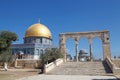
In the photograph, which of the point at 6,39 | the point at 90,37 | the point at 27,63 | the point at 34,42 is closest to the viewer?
the point at 6,39

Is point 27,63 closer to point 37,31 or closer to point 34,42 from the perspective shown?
point 34,42

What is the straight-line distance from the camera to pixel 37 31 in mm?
52406

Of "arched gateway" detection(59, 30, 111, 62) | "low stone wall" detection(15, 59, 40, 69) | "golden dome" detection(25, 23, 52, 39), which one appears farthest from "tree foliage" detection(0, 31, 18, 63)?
"golden dome" detection(25, 23, 52, 39)

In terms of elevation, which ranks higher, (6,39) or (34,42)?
(34,42)

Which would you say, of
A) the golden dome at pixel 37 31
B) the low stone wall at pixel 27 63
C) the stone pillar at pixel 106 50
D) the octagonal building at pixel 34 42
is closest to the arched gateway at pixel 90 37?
the stone pillar at pixel 106 50

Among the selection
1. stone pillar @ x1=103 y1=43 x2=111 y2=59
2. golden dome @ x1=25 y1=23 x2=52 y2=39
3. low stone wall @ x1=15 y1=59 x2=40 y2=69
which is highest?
golden dome @ x1=25 y1=23 x2=52 y2=39

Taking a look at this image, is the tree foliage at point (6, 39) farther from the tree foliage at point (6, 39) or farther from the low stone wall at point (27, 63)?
the low stone wall at point (27, 63)

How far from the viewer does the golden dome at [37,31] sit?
52.3 metres

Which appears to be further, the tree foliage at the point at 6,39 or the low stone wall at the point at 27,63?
the low stone wall at the point at 27,63

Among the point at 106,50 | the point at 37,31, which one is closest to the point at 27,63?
the point at 106,50

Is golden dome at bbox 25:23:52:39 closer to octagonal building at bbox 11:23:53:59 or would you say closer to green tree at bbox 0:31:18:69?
octagonal building at bbox 11:23:53:59

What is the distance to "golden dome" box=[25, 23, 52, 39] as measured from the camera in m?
52.3

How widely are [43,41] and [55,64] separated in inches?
1077

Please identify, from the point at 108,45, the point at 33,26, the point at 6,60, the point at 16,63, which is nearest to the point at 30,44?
the point at 33,26
